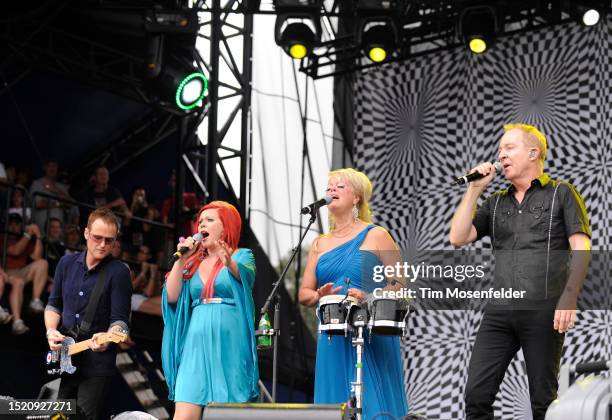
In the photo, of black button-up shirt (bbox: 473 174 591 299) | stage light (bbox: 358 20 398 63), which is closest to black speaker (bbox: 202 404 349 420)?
black button-up shirt (bbox: 473 174 591 299)

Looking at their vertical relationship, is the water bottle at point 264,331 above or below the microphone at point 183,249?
below

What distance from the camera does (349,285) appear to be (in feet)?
19.4

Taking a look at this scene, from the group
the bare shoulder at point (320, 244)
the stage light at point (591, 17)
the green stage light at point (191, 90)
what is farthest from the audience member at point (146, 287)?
the bare shoulder at point (320, 244)

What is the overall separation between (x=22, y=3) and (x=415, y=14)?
386 centimetres

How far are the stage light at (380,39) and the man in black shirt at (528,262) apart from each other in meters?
4.98

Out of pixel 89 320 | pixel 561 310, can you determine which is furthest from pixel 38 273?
pixel 561 310

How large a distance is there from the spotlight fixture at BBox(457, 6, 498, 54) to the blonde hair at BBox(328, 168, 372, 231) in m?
4.09

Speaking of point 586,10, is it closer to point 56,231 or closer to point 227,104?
point 227,104

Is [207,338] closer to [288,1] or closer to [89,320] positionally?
[89,320]

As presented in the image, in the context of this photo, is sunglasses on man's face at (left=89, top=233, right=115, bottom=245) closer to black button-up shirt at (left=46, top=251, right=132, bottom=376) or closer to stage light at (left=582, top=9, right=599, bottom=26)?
black button-up shirt at (left=46, top=251, right=132, bottom=376)

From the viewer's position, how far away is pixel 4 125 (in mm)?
12109

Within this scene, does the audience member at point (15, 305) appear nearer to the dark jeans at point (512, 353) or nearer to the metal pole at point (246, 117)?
the metal pole at point (246, 117)

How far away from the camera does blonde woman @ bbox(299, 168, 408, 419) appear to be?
18.9 feet

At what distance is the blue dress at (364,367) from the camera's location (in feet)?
18.8
